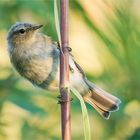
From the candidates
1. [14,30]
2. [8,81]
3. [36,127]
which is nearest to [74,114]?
[36,127]

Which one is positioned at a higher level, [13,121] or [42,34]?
[42,34]

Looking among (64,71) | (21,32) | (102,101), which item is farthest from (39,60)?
(64,71)

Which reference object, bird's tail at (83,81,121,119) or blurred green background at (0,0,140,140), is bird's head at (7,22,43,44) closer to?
blurred green background at (0,0,140,140)

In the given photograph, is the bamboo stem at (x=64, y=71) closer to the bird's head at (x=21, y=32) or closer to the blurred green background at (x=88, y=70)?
the blurred green background at (x=88, y=70)

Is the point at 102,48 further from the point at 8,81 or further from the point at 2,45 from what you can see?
the point at 2,45

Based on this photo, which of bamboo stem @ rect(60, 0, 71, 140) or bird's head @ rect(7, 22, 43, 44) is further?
bird's head @ rect(7, 22, 43, 44)

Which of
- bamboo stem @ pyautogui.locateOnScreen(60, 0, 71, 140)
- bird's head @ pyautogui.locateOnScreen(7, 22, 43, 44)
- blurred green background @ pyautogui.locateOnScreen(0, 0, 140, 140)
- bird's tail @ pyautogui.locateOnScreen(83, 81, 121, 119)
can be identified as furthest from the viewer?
bird's head @ pyautogui.locateOnScreen(7, 22, 43, 44)

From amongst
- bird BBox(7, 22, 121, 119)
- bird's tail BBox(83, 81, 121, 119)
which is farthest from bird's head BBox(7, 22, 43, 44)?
bird's tail BBox(83, 81, 121, 119)
